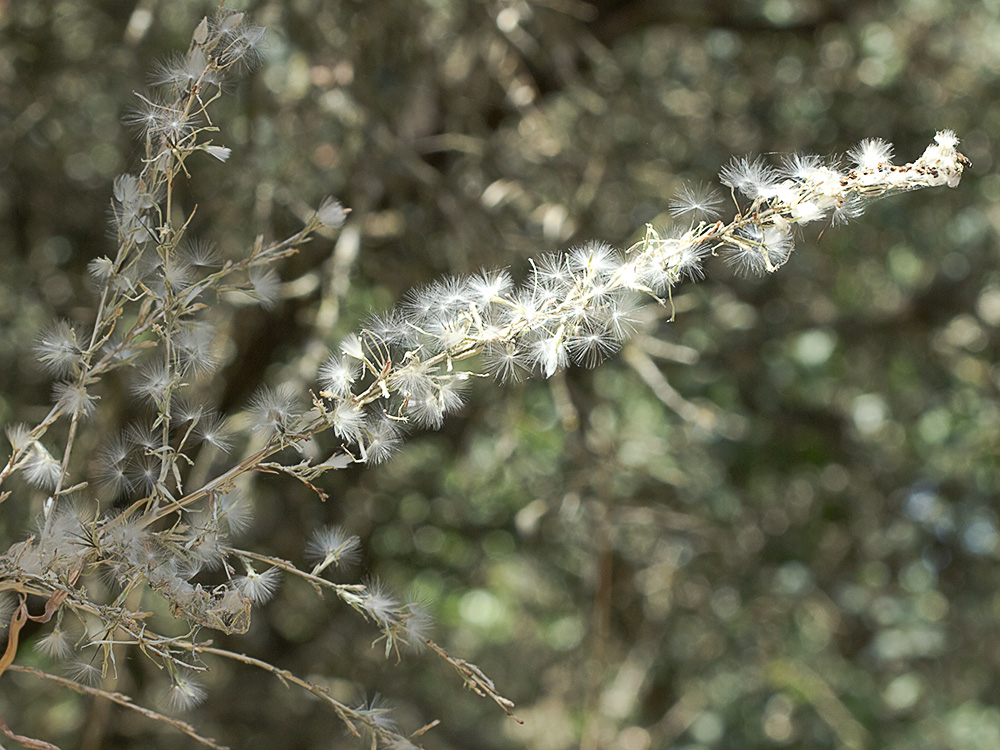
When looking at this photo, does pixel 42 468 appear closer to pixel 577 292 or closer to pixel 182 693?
pixel 182 693

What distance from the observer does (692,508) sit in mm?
2797

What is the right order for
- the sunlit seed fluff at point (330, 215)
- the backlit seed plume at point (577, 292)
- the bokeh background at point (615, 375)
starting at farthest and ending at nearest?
the bokeh background at point (615, 375) → the sunlit seed fluff at point (330, 215) → the backlit seed plume at point (577, 292)

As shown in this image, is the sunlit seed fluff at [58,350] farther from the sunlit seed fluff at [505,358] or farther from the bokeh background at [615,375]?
the bokeh background at [615,375]

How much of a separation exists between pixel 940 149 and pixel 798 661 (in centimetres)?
246

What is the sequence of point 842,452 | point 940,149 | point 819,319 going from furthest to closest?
point 842,452, point 819,319, point 940,149

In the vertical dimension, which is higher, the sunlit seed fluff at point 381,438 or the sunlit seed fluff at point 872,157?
the sunlit seed fluff at point 872,157

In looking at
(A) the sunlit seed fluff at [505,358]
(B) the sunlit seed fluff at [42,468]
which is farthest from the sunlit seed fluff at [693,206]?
(B) the sunlit seed fluff at [42,468]

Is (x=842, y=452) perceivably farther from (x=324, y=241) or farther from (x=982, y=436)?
(x=324, y=241)

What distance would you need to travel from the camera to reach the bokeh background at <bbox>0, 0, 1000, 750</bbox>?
6.77 ft

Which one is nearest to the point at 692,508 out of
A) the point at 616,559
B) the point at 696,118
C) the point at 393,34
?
the point at 616,559

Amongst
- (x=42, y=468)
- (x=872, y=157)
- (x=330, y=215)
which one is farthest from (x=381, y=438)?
(x=872, y=157)

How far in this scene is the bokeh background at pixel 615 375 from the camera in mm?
2064

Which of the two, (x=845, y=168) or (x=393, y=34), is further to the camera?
(x=393, y=34)

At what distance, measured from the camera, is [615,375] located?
2910 mm
